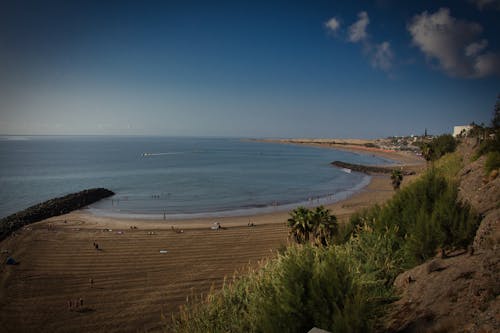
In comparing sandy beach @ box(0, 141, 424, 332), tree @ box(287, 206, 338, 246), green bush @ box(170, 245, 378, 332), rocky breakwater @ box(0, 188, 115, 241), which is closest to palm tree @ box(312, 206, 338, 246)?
tree @ box(287, 206, 338, 246)

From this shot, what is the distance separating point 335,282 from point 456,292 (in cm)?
238

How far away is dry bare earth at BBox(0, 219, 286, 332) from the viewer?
18375mm

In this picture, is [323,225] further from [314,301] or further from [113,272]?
[314,301]

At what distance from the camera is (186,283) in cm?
2208

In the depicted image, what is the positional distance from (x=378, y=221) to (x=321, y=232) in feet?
30.2

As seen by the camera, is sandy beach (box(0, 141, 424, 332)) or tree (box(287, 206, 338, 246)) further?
tree (box(287, 206, 338, 246))

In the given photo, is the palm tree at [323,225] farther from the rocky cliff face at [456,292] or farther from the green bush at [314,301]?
the green bush at [314,301]

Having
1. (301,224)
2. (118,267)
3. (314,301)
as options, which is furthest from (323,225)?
(118,267)

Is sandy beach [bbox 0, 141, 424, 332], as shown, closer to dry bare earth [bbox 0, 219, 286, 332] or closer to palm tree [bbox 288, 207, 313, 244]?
dry bare earth [bbox 0, 219, 286, 332]

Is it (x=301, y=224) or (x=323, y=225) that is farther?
(x=301, y=224)

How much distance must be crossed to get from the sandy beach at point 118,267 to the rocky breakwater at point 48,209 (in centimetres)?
191

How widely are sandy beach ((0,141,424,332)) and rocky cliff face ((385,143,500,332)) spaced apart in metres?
7.23

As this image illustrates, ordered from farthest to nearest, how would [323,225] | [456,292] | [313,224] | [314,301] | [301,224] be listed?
[301,224] → [313,224] → [323,225] → [456,292] → [314,301]

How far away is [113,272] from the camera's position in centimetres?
2445
